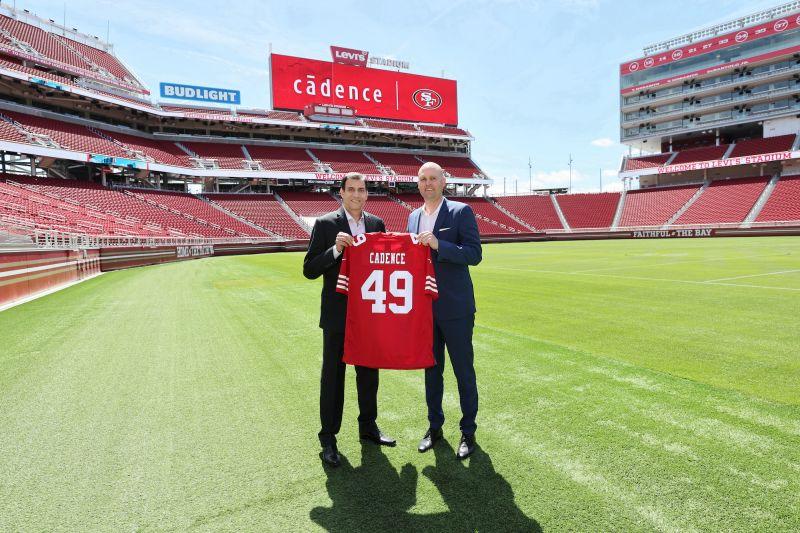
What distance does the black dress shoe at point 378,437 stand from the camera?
317 cm

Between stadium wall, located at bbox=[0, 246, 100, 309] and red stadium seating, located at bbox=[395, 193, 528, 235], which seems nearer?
stadium wall, located at bbox=[0, 246, 100, 309]

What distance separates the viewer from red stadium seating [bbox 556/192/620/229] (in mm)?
52031

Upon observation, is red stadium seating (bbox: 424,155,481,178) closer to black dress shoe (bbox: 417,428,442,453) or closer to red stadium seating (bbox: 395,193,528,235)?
red stadium seating (bbox: 395,193,528,235)

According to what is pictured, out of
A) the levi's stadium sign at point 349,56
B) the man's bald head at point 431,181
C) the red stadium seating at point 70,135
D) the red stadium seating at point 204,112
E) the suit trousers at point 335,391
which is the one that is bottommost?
the suit trousers at point 335,391

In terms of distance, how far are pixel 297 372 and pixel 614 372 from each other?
336 cm

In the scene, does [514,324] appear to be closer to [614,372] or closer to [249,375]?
[614,372]

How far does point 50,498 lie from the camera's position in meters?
2.57

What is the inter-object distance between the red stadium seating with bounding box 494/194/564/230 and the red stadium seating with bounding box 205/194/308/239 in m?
27.9

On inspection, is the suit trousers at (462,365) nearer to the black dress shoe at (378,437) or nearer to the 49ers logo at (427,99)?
the black dress shoe at (378,437)

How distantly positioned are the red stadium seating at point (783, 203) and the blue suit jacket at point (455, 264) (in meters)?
49.8

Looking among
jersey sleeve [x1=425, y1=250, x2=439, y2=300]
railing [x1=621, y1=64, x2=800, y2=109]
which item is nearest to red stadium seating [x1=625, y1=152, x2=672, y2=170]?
railing [x1=621, y1=64, x2=800, y2=109]

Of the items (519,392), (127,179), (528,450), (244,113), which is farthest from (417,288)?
(244,113)

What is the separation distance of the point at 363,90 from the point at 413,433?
57472 mm

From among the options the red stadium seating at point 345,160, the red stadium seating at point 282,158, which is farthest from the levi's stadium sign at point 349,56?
the red stadium seating at point 282,158
